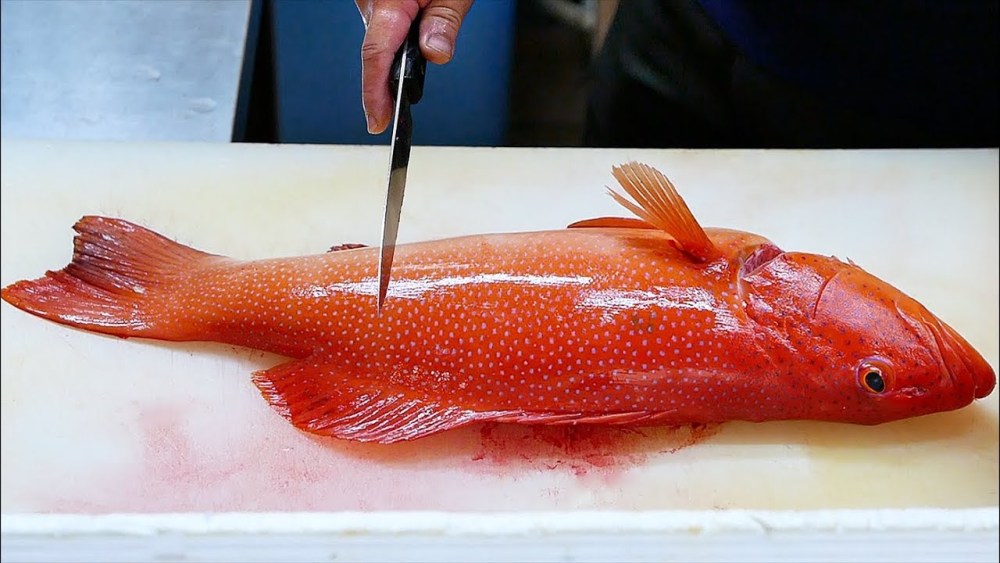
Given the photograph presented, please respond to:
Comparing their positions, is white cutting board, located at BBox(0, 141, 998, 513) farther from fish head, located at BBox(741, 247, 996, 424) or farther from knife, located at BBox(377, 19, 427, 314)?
knife, located at BBox(377, 19, 427, 314)

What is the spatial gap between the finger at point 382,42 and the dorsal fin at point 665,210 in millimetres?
304

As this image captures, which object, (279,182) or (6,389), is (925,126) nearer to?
(279,182)

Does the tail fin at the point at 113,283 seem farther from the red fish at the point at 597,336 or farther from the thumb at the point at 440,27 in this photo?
the thumb at the point at 440,27

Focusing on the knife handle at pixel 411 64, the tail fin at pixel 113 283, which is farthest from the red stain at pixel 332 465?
the knife handle at pixel 411 64

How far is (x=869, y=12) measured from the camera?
3.25 feet

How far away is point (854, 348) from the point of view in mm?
915

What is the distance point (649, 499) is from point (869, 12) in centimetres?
64

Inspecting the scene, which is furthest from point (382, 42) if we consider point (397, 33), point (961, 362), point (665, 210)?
point (961, 362)

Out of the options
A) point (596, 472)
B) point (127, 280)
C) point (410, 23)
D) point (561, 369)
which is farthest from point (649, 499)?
point (127, 280)

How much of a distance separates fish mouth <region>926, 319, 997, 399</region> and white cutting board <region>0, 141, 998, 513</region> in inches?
2.3

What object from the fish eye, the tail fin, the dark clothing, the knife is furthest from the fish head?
the tail fin

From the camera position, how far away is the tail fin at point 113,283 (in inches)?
39.4

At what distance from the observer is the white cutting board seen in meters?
0.92

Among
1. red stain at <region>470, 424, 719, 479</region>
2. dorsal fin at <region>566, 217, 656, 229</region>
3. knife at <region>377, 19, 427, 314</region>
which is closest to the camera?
knife at <region>377, 19, 427, 314</region>
